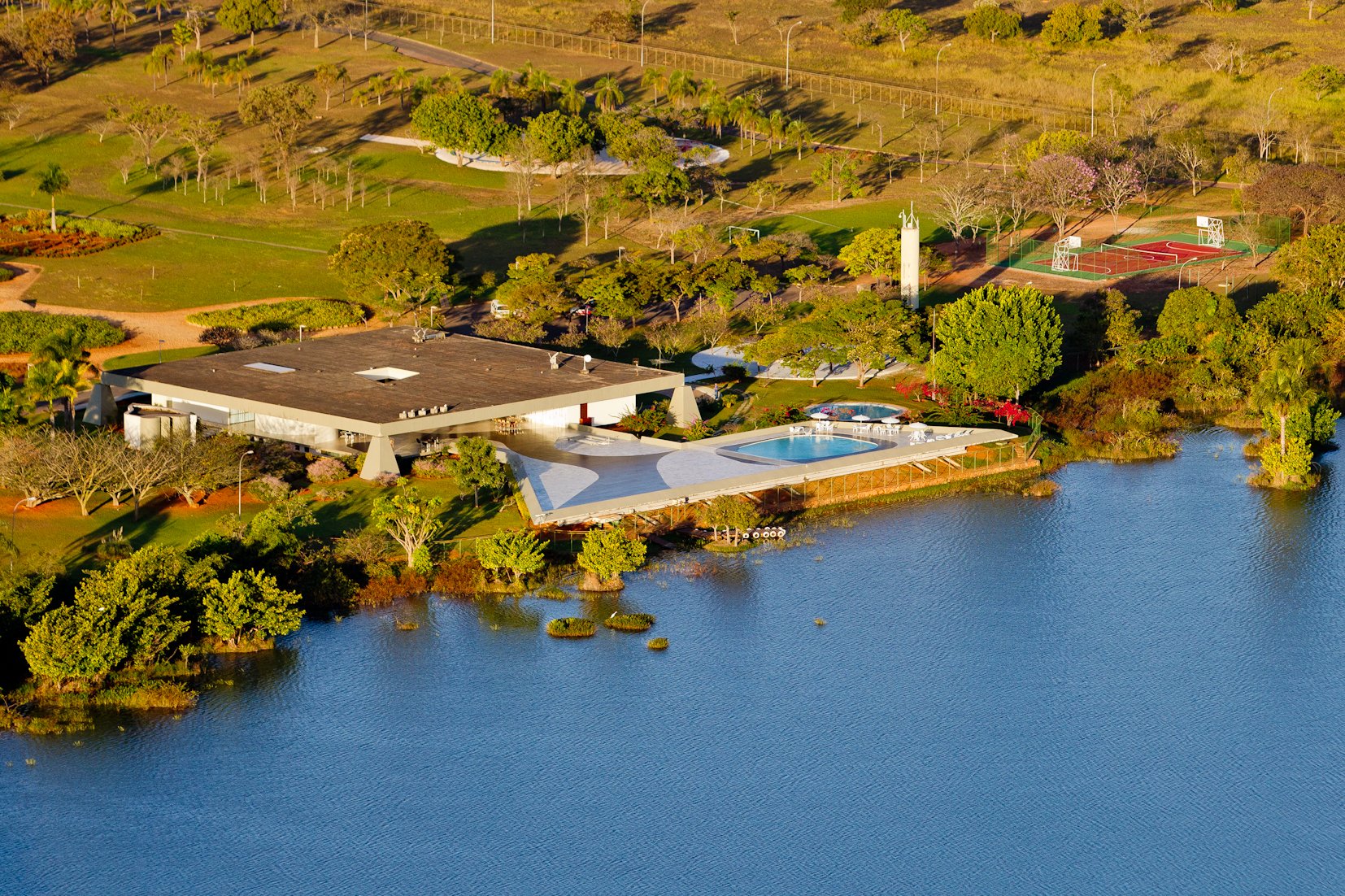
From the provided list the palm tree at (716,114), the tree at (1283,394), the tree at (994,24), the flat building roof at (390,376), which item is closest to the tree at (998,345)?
the tree at (1283,394)

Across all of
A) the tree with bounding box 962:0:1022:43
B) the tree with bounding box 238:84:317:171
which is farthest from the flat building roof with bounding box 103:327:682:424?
the tree with bounding box 962:0:1022:43

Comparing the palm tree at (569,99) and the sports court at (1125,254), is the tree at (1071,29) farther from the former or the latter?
the palm tree at (569,99)

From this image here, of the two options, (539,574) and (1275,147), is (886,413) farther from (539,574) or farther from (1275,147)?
(1275,147)

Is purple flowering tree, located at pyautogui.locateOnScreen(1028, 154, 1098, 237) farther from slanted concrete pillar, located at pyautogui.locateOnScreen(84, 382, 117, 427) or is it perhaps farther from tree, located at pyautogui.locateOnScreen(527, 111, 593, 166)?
slanted concrete pillar, located at pyautogui.locateOnScreen(84, 382, 117, 427)

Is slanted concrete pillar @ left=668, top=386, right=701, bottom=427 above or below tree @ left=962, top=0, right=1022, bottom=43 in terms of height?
below

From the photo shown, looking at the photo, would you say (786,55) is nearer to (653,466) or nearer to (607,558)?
(653,466)

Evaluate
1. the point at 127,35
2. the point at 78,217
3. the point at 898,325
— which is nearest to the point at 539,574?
the point at 898,325
